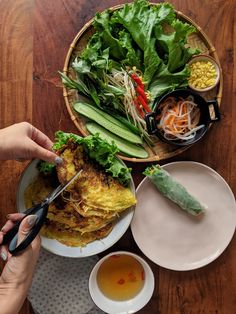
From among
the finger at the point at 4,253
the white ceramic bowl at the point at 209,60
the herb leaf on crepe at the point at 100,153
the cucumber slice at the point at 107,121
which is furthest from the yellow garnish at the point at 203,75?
the finger at the point at 4,253

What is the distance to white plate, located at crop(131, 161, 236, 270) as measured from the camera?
2.17m

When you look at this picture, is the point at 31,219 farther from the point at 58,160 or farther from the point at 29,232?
the point at 58,160

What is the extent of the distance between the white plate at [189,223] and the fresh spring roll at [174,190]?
1.6 inches

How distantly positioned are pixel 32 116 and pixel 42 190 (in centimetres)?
38

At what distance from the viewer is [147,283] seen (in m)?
2.15

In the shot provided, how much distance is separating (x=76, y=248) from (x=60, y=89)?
2.45 feet

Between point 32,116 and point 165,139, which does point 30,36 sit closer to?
point 32,116

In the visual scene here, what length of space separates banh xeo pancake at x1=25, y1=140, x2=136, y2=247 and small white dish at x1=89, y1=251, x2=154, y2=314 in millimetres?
168

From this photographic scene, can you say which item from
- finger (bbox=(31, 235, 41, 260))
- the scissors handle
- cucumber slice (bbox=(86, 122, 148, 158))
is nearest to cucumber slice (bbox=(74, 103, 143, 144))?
cucumber slice (bbox=(86, 122, 148, 158))

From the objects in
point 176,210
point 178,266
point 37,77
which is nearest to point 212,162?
point 176,210

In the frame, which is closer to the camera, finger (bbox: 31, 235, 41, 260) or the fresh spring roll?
finger (bbox: 31, 235, 41, 260)

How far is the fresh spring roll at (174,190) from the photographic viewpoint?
83.1 inches

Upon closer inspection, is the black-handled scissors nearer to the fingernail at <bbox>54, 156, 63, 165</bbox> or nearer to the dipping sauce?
the fingernail at <bbox>54, 156, 63, 165</bbox>

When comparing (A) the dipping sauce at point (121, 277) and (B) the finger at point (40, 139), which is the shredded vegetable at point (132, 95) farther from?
(A) the dipping sauce at point (121, 277)
